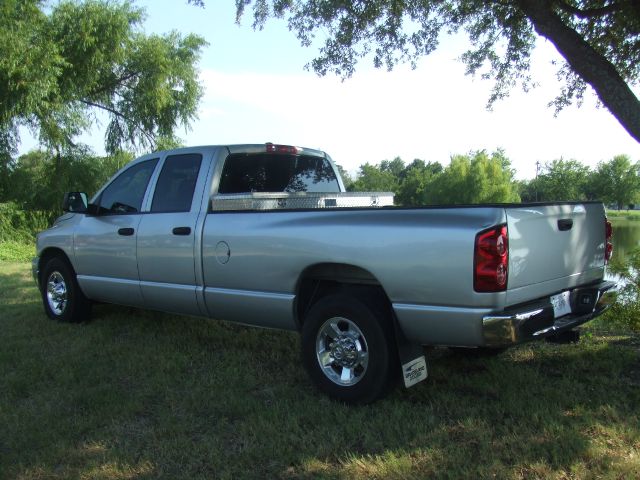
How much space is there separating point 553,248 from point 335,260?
1455 mm

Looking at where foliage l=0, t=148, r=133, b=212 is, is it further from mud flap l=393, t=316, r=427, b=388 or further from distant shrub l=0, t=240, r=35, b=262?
mud flap l=393, t=316, r=427, b=388

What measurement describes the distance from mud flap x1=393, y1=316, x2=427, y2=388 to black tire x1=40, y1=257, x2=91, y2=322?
4.15m

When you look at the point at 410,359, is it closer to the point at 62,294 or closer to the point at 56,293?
the point at 62,294

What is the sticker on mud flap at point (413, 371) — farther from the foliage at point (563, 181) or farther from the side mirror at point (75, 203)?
the foliage at point (563, 181)

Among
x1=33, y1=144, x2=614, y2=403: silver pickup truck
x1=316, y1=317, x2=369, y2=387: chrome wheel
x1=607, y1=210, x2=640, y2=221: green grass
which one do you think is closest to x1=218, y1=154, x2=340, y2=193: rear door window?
x1=33, y1=144, x2=614, y2=403: silver pickup truck

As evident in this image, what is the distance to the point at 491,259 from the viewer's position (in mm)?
3232

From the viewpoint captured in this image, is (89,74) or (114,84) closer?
(89,74)

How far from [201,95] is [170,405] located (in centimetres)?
1984

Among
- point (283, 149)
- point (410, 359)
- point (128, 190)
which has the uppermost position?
point (283, 149)

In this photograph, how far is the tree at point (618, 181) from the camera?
64.2 meters

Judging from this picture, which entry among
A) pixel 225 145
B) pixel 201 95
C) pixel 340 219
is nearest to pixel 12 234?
pixel 201 95

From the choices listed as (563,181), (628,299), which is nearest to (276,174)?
(628,299)

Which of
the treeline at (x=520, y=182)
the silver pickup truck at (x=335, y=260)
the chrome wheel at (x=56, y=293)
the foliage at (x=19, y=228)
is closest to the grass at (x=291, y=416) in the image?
the silver pickup truck at (x=335, y=260)

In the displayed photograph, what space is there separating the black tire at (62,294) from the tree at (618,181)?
66.1 metres
